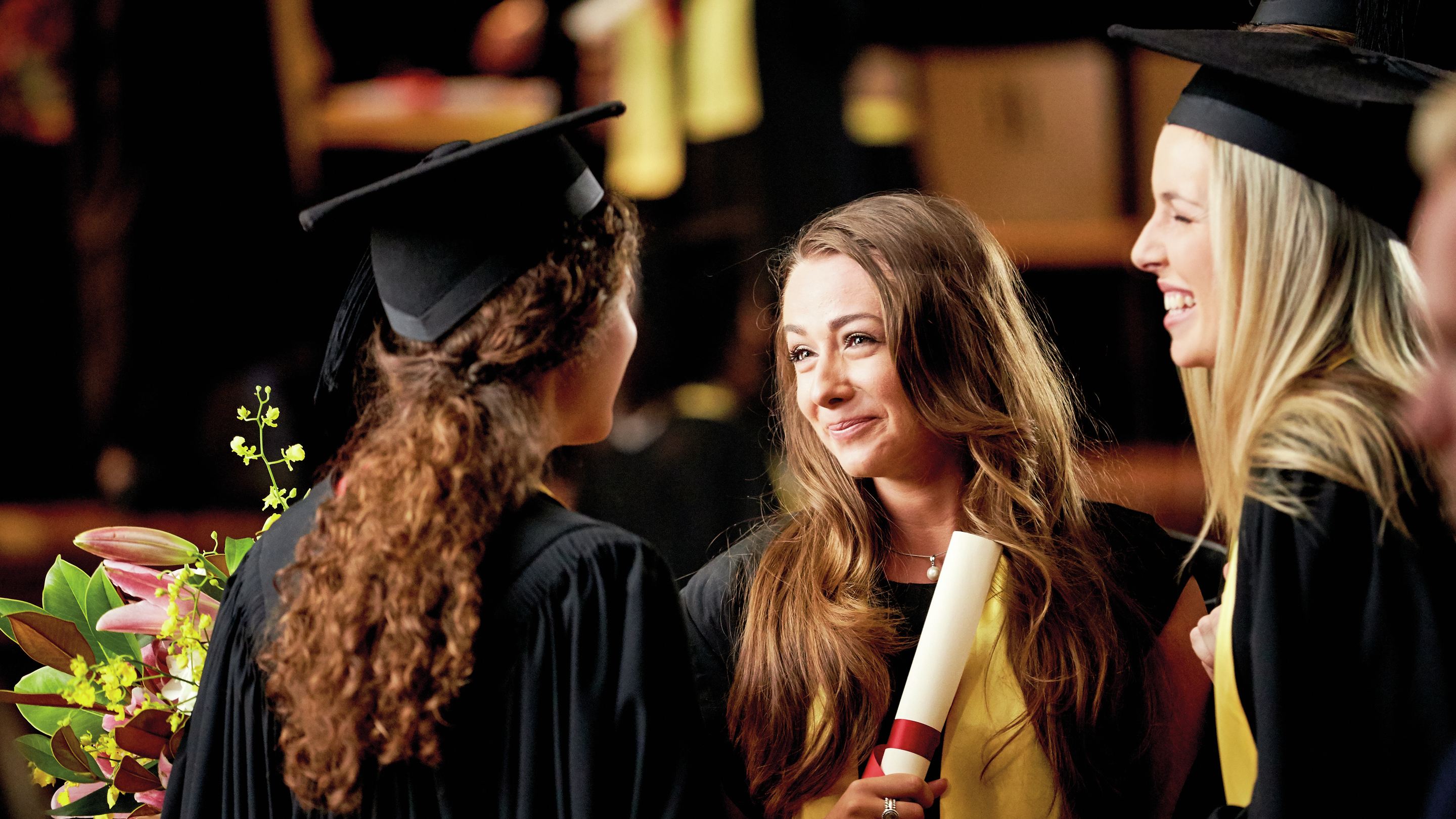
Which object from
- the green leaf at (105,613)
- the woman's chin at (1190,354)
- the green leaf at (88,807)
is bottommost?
the green leaf at (88,807)

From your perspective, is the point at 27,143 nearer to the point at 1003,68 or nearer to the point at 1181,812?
the point at 1003,68

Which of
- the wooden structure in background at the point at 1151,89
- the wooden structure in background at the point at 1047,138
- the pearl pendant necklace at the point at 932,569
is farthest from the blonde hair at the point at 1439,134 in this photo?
the wooden structure in background at the point at 1151,89

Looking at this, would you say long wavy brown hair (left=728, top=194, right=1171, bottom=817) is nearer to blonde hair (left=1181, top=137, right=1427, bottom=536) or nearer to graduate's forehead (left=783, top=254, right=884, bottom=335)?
graduate's forehead (left=783, top=254, right=884, bottom=335)

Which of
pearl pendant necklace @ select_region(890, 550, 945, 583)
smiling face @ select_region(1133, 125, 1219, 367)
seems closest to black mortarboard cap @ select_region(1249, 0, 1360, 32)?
smiling face @ select_region(1133, 125, 1219, 367)

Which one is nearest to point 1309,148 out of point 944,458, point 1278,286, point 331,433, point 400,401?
point 1278,286

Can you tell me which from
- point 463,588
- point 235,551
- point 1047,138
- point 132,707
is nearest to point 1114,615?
point 463,588

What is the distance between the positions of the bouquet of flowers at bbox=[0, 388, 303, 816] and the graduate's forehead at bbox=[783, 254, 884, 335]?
0.67 m

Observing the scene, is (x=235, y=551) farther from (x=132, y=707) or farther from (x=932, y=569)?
(x=932, y=569)

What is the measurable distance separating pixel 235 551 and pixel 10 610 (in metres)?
0.27

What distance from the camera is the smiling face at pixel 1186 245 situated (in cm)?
117

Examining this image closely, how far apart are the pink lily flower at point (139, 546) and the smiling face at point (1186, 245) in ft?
3.87

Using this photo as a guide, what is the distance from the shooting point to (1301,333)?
3.52 ft

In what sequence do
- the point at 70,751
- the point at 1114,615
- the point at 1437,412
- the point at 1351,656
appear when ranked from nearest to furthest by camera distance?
1. the point at 1437,412
2. the point at 1351,656
3. the point at 70,751
4. the point at 1114,615

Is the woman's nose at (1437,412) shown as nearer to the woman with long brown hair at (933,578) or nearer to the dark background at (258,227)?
the woman with long brown hair at (933,578)
